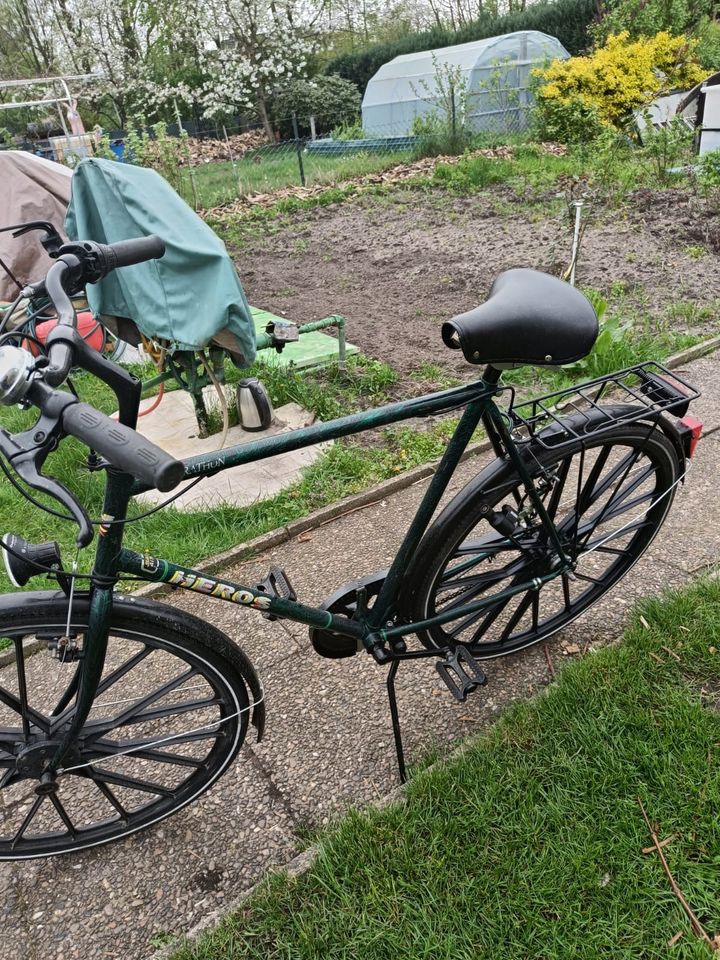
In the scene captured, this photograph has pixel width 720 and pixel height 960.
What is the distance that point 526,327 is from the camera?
1.86m

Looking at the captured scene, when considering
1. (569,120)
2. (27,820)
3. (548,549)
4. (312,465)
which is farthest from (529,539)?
(569,120)

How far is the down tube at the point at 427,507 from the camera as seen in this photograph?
1.98m

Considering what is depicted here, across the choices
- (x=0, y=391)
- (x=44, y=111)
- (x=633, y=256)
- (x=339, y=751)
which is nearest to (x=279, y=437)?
(x=0, y=391)

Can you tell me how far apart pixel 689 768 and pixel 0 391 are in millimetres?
2071

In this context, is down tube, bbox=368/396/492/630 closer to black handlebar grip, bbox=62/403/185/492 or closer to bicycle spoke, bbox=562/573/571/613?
bicycle spoke, bbox=562/573/571/613

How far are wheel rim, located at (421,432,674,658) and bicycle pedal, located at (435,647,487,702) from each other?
73 mm

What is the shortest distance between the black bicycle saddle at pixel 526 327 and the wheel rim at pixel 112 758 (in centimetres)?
110

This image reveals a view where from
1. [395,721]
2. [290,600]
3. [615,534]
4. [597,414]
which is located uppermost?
[597,414]

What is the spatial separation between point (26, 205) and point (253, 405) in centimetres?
301

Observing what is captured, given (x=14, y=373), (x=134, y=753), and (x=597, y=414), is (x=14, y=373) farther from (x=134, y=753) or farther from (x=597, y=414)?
(x=597, y=414)


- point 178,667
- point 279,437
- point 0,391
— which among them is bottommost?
point 178,667

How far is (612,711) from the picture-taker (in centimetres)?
229

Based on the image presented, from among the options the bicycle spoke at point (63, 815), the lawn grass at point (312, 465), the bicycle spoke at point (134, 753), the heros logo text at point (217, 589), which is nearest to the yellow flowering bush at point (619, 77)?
the lawn grass at point (312, 465)

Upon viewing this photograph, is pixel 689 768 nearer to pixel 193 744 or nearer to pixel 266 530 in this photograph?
pixel 193 744
